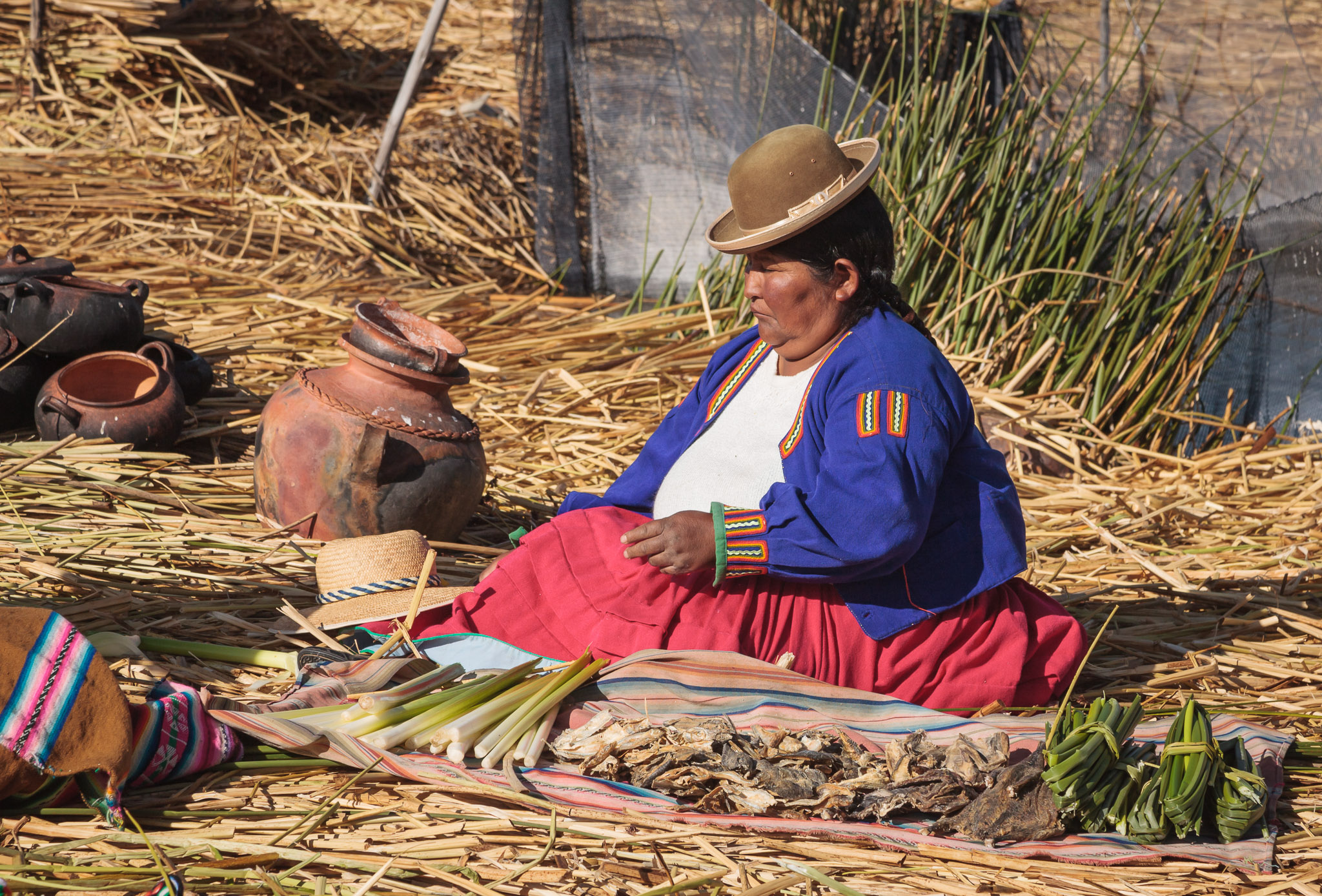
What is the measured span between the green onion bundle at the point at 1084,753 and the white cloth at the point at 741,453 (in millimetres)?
689

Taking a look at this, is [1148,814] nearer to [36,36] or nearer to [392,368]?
[392,368]

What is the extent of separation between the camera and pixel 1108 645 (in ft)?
9.05

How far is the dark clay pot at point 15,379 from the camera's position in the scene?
11.9ft

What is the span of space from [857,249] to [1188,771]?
1.09 m

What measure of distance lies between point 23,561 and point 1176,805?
8.34 feet

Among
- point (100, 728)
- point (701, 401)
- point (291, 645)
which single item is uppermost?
point (701, 401)

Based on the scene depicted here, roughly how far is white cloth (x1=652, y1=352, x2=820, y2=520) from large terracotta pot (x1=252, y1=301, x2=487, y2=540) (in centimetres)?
91

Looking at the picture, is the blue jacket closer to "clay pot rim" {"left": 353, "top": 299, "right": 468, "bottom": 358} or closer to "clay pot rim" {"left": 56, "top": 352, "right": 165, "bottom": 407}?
"clay pot rim" {"left": 353, "top": 299, "right": 468, "bottom": 358}

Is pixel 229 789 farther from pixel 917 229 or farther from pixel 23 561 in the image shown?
pixel 917 229

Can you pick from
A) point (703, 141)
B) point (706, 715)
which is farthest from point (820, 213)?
point (703, 141)

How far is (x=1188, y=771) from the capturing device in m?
1.87

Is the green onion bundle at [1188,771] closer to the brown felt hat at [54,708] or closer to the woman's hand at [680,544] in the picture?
the woman's hand at [680,544]

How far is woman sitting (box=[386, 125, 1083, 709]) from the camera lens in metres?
2.06

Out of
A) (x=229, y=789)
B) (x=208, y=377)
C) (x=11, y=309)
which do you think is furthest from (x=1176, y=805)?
(x=11, y=309)
